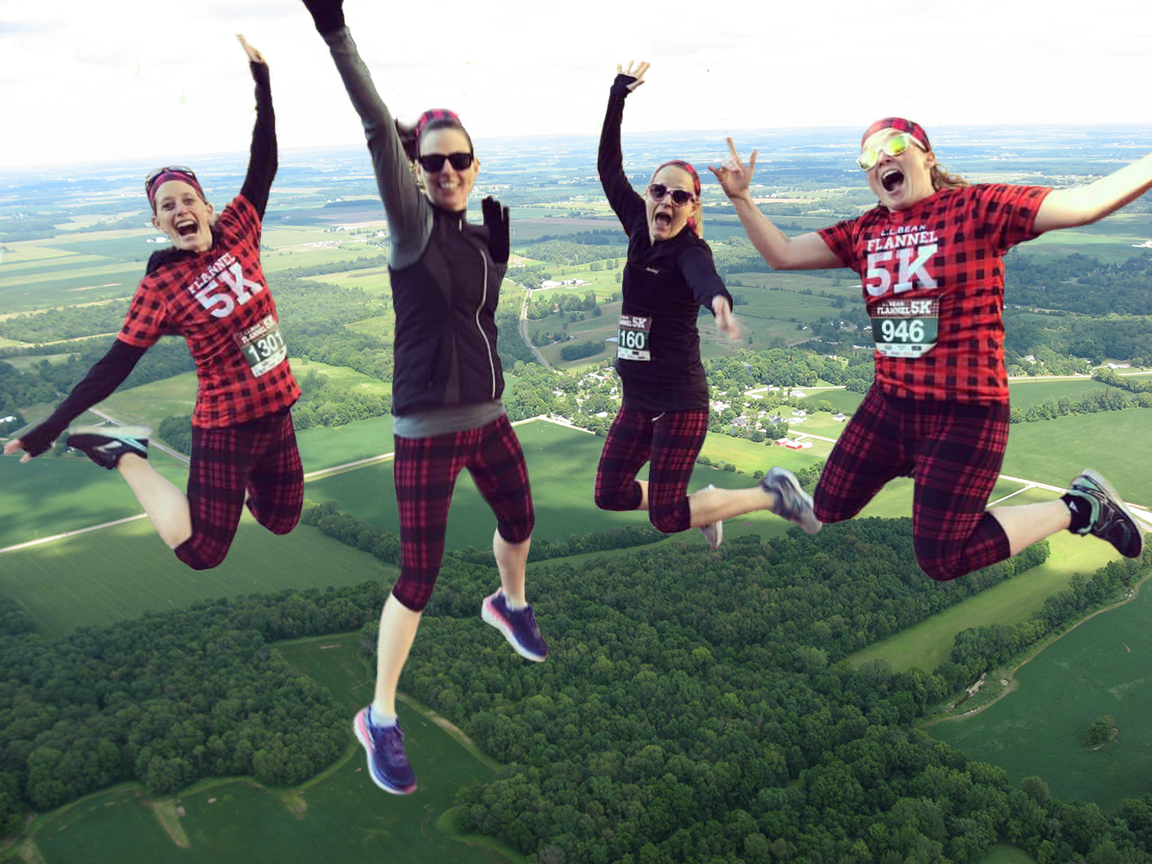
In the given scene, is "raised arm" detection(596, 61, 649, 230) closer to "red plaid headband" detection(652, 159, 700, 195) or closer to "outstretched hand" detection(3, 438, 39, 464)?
"red plaid headband" detection(652, 159, 700, 195)

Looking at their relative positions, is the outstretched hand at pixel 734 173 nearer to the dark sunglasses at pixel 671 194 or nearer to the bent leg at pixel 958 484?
the dark sunglasses at pixel 671 194

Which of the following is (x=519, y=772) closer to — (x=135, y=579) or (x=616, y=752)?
(x=616, y=752)

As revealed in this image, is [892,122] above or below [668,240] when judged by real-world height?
above

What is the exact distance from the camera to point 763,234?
1122 cm

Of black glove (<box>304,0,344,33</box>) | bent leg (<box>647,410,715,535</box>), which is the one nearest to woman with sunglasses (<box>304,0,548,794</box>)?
black glove (<box>304,0,344,33</box>)

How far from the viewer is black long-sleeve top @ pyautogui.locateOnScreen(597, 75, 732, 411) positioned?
12.1 metres

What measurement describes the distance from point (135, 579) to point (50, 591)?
24.9 ft

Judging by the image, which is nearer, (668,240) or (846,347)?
(668,240)

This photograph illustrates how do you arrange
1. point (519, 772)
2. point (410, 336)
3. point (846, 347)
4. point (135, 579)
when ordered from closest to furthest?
point (410, 336), point (519, 772), point (135, 579), point (846, 347)

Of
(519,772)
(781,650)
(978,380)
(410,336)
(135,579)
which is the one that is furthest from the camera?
(135,579)

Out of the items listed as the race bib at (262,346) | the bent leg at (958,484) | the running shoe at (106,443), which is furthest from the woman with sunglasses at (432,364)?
the bent leg at (958,484)

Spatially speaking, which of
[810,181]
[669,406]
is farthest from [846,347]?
[669,406]

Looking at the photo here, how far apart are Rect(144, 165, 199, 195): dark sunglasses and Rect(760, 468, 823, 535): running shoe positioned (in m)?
7.51

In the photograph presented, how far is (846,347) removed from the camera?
14062 centimetres
